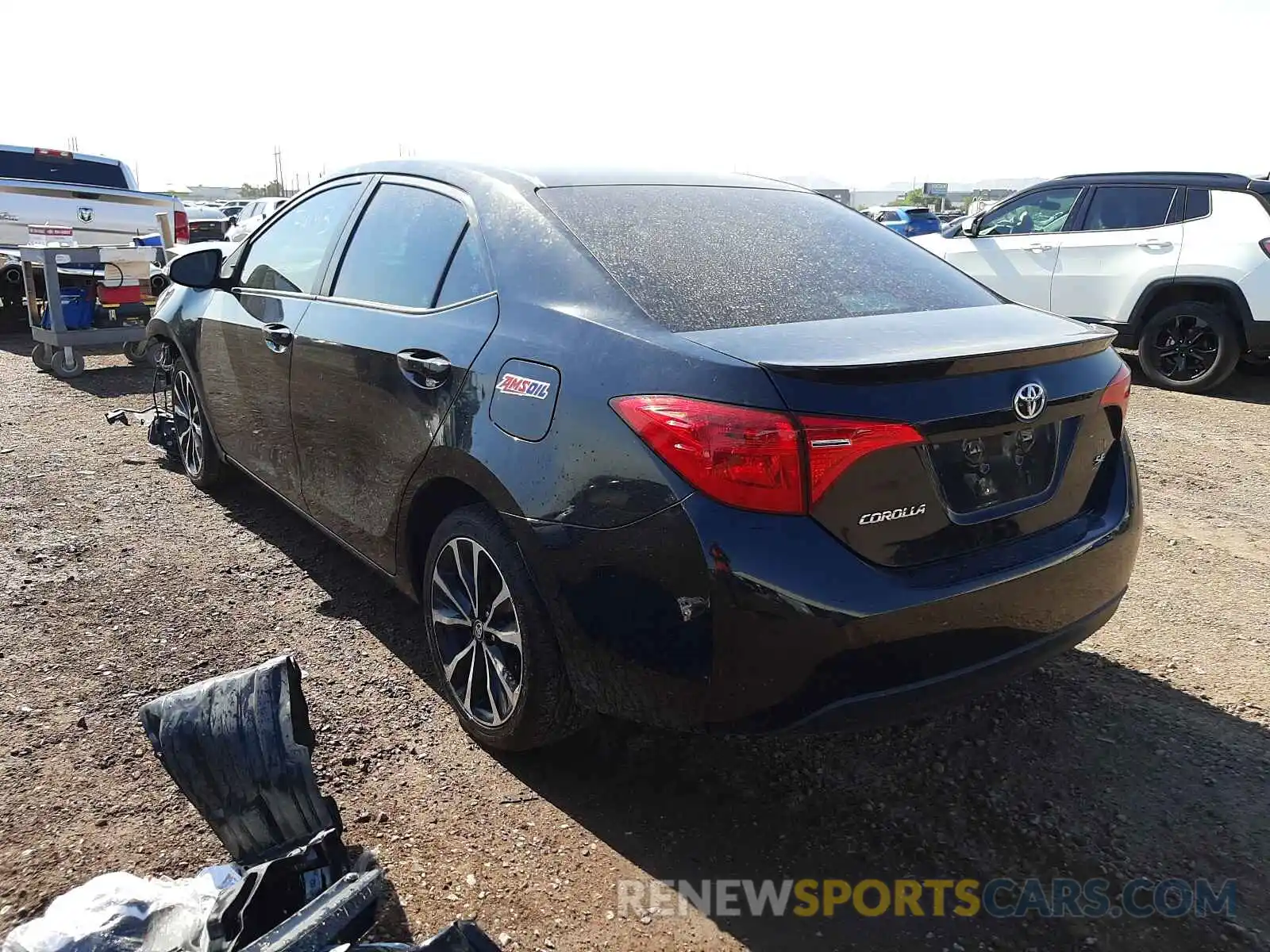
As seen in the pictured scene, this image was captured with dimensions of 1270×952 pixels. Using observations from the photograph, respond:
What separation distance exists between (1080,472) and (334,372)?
7.72ft

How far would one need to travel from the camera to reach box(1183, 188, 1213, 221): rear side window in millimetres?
7973

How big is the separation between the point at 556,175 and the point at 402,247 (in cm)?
60

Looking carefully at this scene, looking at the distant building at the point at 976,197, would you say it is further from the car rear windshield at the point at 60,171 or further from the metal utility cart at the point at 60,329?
the metal utility cart at the point at 60,329

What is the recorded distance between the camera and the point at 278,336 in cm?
368

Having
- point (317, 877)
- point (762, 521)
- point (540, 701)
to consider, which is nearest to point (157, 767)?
point (317, 877)

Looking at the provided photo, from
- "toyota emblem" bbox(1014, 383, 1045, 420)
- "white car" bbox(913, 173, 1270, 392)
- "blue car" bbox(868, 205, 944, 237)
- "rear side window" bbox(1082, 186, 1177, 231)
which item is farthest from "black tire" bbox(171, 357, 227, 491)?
"blue car" bbox(868, 205, 944, 237)

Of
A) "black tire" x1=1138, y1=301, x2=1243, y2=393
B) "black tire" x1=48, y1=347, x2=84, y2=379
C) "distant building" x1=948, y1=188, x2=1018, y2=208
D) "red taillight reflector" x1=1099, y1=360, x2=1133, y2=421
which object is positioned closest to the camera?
"red taillight reflector" x1=1099, y1=360, x2=1133, y2=421

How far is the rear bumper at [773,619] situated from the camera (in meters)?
2.05

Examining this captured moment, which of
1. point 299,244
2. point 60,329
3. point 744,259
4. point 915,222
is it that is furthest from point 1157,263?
point 915,222

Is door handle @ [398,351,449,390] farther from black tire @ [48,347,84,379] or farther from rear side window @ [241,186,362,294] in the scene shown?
black tire @ [48,347,84,379]

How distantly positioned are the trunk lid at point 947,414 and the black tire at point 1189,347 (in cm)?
640

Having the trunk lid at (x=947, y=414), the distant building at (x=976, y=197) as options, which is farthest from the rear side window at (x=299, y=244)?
the distant building at (x=976, y=197)

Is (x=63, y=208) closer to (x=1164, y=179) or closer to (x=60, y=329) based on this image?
(x=60, y=329)

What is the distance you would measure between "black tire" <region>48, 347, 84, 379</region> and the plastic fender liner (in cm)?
727
